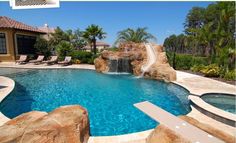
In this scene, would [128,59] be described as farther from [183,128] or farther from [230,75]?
[183,128]

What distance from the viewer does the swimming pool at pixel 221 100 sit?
27.9 ft

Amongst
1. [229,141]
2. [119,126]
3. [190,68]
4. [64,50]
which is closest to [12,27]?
[64,50]

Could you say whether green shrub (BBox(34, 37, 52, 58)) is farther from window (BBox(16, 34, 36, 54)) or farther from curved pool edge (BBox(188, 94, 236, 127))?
curved pool edge (BBox(188, 94, 236, 127))

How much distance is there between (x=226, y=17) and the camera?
15891 mm

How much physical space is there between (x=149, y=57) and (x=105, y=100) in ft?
30.9

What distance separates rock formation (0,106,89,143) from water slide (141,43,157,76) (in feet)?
38.0

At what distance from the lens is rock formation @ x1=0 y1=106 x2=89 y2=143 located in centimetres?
397

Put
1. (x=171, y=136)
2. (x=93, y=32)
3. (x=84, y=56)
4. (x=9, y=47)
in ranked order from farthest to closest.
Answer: (x=93, y=32) < (x=84, y=56) < (x=9, y=47) < (x=171, y=136)

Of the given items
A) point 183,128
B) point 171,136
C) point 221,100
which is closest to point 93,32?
point 221,100

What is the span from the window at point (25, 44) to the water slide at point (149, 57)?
16222 millimetres

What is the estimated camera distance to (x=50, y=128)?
164 inches

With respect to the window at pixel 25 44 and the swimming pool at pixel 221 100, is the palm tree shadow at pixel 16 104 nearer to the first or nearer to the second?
the swimming pool at pixel 221 100


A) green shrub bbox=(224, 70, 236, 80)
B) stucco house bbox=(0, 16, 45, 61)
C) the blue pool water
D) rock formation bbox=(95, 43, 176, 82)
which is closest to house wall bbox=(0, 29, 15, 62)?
stucco house bbox=(0, 16, 45, 61)

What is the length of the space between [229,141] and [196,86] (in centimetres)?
779
